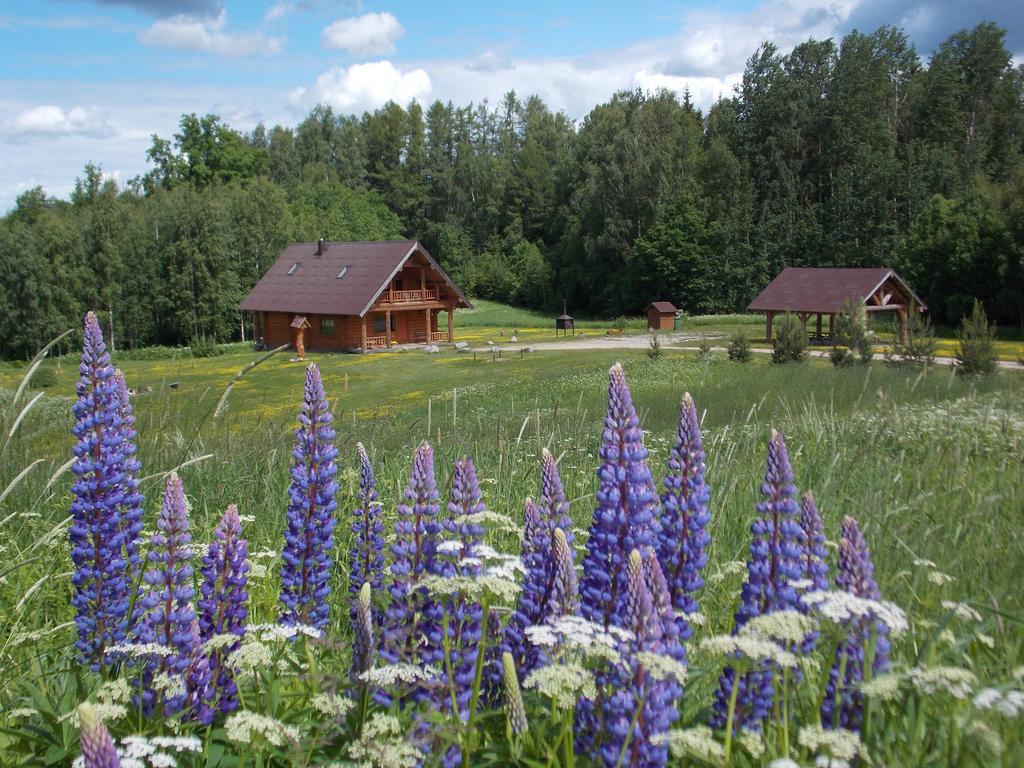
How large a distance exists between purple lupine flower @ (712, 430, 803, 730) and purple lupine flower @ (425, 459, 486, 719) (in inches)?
26.1

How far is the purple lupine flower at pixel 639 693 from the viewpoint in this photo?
1.89m

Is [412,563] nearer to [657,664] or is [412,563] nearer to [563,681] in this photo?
[563,681]

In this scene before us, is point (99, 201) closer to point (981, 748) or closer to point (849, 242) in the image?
point (849, 242)

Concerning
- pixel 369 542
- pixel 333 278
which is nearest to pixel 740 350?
pixel 333 278

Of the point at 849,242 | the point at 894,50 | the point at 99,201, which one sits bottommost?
the point at 849,242

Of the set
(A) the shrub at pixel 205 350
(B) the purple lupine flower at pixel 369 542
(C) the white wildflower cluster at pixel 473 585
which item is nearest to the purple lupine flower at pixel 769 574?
(C) the white wildflower cluster at pixel 473 585

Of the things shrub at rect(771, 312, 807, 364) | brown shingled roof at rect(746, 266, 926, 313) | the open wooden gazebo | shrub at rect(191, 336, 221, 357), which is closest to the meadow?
shrub at rect(771, 312, 807, 364)

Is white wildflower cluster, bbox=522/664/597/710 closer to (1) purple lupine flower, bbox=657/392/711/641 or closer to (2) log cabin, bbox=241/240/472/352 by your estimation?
(1) purple lupine flower, bbox=657/392/711/641

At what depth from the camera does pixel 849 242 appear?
6512cm

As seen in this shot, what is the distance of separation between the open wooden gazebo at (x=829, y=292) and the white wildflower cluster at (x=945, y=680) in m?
42.4

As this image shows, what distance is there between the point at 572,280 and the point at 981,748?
78.6 metres

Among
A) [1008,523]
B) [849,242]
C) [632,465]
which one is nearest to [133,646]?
[632,465]

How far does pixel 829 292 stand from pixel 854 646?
4507cm

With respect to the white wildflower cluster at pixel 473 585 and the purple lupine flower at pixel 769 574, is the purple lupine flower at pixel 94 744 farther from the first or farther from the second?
the purple lupine flower at pixel 769 574
